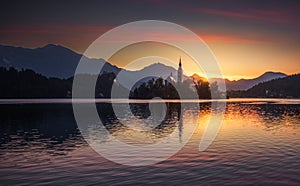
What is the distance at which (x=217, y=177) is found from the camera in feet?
95.6

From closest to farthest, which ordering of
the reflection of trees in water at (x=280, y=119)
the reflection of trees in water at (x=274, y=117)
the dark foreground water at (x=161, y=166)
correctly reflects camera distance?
the dark foreground water at (x=161, y=166) → the reflection of trees in water at (x=280, y=119) → the reflection of trees in water at (x=274, y=117)

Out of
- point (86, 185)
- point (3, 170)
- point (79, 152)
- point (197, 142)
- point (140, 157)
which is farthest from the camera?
point (197, 142)

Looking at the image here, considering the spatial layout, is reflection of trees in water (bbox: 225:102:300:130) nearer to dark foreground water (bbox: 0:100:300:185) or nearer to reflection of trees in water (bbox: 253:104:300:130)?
reflection of trees in water (bbox: 253:104:300:130)

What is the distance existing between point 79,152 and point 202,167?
1815 centimetres

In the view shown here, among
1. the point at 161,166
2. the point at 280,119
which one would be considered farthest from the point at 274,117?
the point at 161,166

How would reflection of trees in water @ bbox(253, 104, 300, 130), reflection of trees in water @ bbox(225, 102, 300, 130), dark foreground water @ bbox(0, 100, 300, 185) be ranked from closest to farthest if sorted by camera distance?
dark foreground water @ bbox(0, 100, 300, 185), reflection of trees in water @ bbox(253, 104, 300, 130), reflection of trees in water @ bbox(225, 102, 300, 130)

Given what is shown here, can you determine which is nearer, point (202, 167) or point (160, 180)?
point (160, 180)

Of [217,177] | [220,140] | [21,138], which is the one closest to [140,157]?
[217,177]

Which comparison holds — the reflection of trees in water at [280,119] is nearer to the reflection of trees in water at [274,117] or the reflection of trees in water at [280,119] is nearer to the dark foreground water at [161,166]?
the reflection of trees in water at [274,117]

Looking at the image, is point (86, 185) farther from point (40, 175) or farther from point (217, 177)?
point (217, 177)

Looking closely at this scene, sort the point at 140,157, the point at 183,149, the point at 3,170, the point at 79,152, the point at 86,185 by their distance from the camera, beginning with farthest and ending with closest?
1. the point at 183,149
2. the point at 79,152
3. the point at 140,157
4. the point at 3,170
5. the point at 86,185

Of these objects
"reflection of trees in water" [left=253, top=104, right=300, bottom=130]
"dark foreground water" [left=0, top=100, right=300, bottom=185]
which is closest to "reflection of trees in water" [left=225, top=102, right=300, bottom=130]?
"reflection of trees in water" [left=253, top=104, right=300, bottom=130]

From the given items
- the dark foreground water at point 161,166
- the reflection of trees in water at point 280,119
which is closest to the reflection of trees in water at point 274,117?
the reflection of trees in water at point 280,119

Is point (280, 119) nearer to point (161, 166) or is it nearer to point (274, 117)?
point (274, 117)
